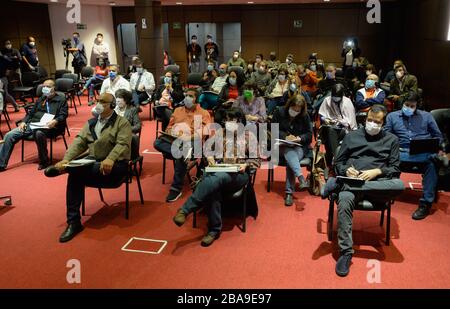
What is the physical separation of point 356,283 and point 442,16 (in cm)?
845

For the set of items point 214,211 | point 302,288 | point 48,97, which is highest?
point 48,97

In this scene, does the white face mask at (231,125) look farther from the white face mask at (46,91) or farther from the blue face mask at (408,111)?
the white face mask at (46,91)

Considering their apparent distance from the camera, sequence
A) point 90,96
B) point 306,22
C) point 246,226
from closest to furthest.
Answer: point 246,226, point 90,96, point 306,22

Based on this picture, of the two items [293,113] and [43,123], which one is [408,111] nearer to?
[293,113]

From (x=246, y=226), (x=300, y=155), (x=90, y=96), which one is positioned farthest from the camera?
(x=90, y=96)

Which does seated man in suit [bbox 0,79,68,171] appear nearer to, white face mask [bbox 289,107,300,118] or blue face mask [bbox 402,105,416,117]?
white face mask [bbox 289,107,300,118]

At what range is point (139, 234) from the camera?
4035 millimetres

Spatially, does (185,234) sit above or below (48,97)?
Result: below

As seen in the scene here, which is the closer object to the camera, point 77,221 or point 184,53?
point 77,221

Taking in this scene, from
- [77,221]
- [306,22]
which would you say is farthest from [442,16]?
[77,221]

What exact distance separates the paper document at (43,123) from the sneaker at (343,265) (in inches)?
182

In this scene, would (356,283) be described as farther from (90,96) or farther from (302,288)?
(90,96)

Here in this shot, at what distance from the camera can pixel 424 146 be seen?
14.3ft

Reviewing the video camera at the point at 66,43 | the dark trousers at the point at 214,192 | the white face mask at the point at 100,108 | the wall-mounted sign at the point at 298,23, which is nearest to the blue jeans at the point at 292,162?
the dark trousers at the point at 214,192
